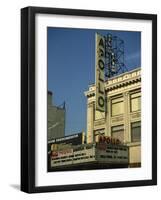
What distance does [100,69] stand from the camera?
5.02m

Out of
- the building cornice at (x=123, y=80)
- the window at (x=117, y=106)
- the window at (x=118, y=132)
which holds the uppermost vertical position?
the building cornice at (x=123, y=80)

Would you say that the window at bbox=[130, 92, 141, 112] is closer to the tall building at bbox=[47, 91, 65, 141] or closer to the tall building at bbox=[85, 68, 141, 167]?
the tall building at bbox=[85, 68, 141, 167]

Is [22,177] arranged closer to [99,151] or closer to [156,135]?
[99,151]

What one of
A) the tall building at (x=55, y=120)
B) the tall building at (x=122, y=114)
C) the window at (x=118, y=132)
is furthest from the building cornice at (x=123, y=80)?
the tall building at (x=55, y=120)

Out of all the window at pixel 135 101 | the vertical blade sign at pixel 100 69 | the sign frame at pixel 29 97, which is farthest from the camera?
the window at pixel 135 101

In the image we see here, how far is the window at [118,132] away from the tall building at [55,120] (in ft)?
1.15

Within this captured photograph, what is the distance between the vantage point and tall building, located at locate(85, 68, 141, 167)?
198 inches

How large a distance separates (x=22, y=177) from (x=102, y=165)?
19.8 inches

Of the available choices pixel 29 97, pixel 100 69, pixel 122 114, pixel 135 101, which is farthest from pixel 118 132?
pixel 29 97

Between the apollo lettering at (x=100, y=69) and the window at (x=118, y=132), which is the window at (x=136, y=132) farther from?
the apollo lettering at (x=100, y=69)

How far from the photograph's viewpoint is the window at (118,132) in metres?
5.07

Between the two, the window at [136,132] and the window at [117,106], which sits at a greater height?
the window at [117,106]

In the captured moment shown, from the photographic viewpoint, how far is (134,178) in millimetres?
5141

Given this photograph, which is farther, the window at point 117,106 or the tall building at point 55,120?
the window at point 117,106
